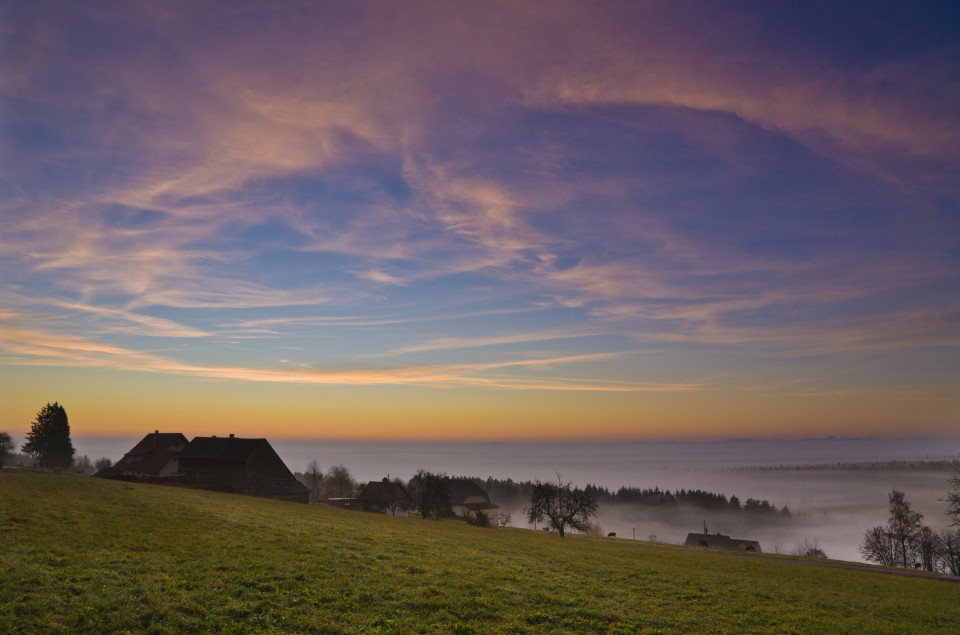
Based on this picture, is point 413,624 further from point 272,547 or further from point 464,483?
point 464,483

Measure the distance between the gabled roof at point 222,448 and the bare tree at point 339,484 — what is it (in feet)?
210

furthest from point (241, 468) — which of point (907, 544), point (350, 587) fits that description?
point (907, 544)

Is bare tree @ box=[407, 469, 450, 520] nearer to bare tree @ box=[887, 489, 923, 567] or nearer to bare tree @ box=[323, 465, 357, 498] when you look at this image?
bare tree @ box=[323, 465, 357, 498]

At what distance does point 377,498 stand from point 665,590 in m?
85.3

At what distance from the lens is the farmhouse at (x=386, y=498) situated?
97.4 meters

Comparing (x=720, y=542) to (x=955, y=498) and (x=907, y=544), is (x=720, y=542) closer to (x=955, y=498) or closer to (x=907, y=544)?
(x=907, y=544)

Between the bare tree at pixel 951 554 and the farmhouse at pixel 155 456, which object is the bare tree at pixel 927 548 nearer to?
the bare tree at pixel 951 554

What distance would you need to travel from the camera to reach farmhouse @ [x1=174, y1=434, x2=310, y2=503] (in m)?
74.8

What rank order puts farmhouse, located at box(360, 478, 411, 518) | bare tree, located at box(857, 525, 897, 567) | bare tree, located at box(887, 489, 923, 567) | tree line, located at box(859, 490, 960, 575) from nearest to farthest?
bare tree, located at box(887, 489, 923, 567)
tree line, located at box(859, 490, 960, 575)
farmhouse, located at box(360, 478, 411, 518)
bare tree, located at box(857, 525, 897, 567)

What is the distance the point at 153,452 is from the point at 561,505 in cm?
7082

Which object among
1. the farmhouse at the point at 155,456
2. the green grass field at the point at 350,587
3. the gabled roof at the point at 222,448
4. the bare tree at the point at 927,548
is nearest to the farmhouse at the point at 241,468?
the gabled roof at the point at 222,448

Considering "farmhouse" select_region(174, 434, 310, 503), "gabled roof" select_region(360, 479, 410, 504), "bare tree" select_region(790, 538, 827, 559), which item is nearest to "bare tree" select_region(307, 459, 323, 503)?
"gabled roof" select_region(360, 479, 410, 504)

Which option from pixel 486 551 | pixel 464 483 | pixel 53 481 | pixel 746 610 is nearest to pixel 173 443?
pixel 53 481

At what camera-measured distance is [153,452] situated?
8800 cm
